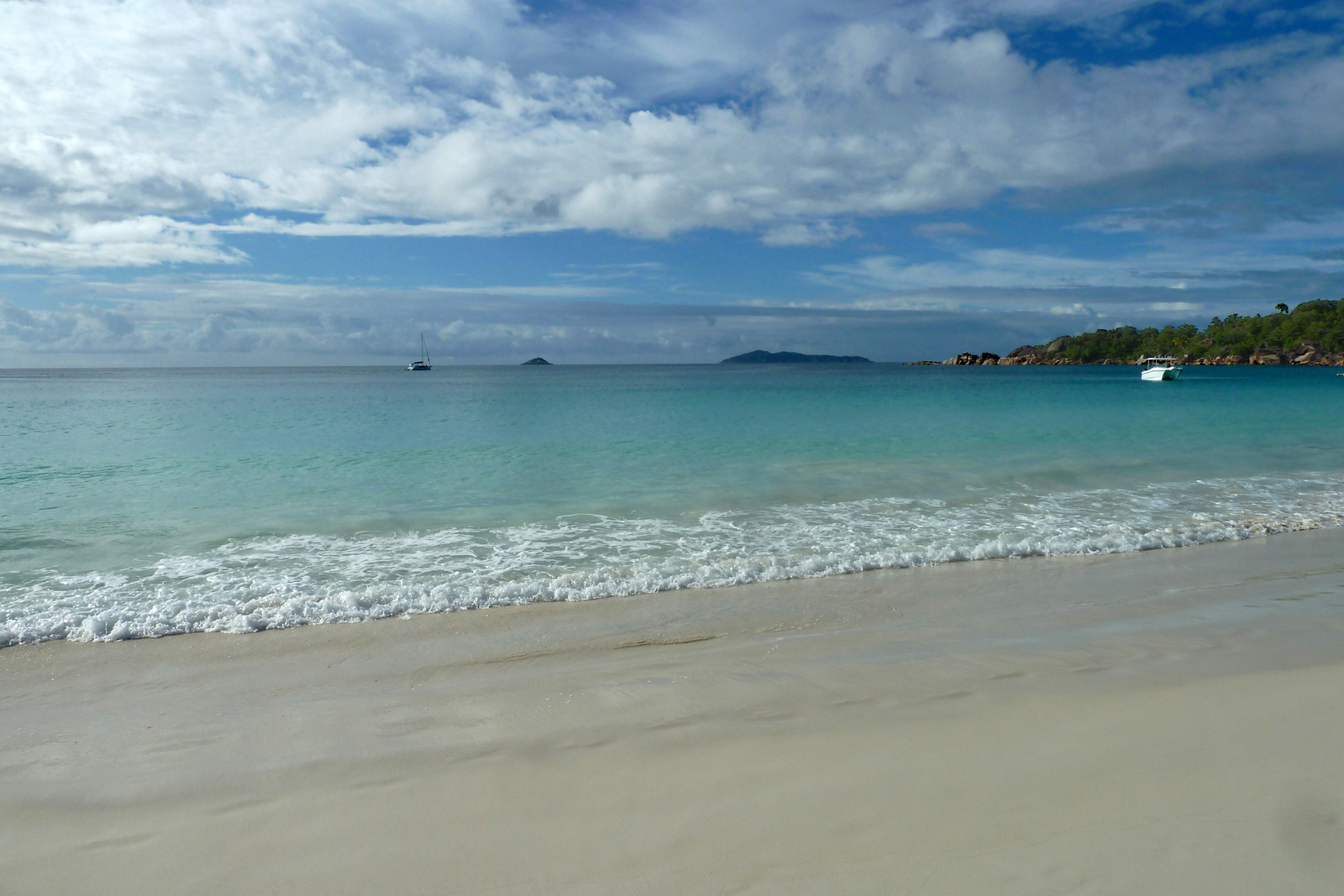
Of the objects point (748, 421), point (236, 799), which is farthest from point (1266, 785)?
point (748, 421)

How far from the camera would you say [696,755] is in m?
4.21

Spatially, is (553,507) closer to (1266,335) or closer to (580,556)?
(580,556)

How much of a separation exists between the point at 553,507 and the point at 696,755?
334 inches

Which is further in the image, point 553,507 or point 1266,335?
point 1266,335

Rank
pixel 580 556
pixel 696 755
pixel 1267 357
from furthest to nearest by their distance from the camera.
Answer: pixel 1267 357 < pixel 580 556 < pixel 696 755

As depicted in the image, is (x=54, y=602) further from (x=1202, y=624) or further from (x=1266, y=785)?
(x=1202, y=624)

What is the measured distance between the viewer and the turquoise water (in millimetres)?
7895

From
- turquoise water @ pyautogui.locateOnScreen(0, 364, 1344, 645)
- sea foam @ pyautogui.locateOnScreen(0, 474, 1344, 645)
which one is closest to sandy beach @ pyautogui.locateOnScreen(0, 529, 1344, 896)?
sea foam @ pyautogui.locateOnScreen(0, 474, 1344, 645)

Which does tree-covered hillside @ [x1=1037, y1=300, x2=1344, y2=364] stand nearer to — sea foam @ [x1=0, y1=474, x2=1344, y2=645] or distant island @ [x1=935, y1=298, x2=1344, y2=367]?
distant island @ [x1=935, y1=298, x2=1344, y2=367]

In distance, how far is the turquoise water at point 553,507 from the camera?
7.89m

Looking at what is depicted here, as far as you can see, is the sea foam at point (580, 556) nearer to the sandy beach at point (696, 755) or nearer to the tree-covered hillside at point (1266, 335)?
the sandy beach at point (696, 755)

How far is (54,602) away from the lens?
7371mm

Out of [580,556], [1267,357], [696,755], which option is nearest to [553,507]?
[580,556]

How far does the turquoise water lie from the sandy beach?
1277 millimetres
